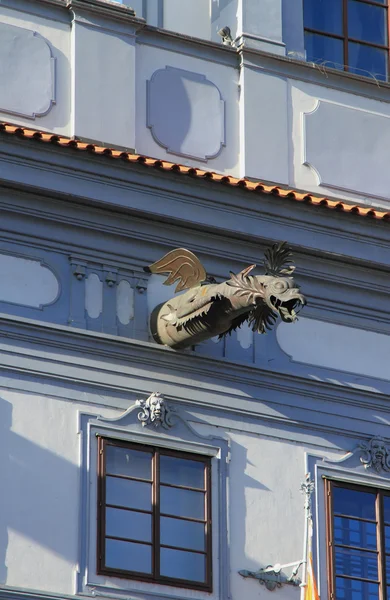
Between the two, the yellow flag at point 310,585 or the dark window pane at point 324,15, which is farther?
the dark window pane at point 324,15

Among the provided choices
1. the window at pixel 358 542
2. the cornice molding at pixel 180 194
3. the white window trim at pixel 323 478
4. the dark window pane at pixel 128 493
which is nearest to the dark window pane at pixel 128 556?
the dark window pane at pixel 128 493

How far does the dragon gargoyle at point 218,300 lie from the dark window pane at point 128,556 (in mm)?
1637

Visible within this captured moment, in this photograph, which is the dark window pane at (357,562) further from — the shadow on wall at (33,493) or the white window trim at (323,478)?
the shadow on wall at (33,493)

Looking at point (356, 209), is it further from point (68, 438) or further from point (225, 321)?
point (68, 438)

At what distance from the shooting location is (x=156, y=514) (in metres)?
15.6

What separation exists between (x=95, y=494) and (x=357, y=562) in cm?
226

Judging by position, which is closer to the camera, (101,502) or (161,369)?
(101,502)

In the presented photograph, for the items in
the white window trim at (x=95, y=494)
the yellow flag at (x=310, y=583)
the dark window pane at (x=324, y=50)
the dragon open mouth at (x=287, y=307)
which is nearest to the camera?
the dragon open mouth at (x=287, y=307)

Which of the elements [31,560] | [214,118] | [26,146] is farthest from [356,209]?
[31,560]

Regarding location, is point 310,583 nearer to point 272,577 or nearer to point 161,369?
point 272,577

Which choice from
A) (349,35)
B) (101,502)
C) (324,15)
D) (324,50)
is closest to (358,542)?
(101,502)

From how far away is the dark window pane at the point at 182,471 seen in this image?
15867 mm

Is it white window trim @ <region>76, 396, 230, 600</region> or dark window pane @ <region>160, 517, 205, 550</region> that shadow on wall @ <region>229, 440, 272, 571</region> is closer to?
white window trim @ <region>76, 396, 230, 600</region>

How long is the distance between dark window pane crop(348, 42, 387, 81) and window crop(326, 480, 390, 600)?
4081 mm
